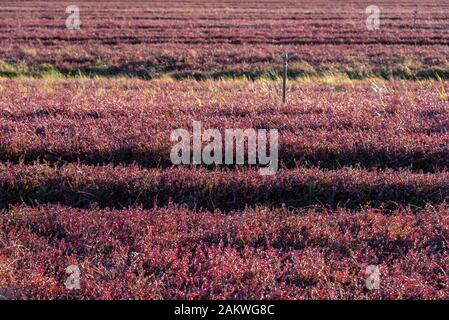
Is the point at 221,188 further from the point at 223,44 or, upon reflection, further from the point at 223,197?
the point at 223,44

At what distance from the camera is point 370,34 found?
25203mm

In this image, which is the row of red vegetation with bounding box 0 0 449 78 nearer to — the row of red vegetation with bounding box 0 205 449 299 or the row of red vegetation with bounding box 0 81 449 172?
the row of red vegetation with bounding box 0 81 449 172

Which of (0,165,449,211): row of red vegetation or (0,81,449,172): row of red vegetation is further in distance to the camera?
(0,81,449,172): row of red vegetation

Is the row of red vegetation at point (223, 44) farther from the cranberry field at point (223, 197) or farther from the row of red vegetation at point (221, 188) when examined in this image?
the row of red vegetation at point (221, 188)

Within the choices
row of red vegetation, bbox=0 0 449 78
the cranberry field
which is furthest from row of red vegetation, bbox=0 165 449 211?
row of red vegetation, bbox=0 0 449 78

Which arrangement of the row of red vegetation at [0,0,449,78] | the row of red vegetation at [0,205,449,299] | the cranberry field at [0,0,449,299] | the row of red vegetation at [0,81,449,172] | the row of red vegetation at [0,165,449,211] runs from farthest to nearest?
the row of red vegetation at [0,0,449,78], the row of red vegetation at [0,81,449,172], the row of red vegetation at [0,165,449,211], the cranberry field at [0,0,449,299], the row of red vegetation at [0,205,449,299]

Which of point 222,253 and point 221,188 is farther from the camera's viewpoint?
point 221,188

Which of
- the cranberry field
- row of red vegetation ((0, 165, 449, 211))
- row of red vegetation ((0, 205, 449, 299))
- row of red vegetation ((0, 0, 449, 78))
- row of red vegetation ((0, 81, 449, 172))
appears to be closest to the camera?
row of red vegetation ((0, 205, 449, 299))

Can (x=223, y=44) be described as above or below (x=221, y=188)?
above

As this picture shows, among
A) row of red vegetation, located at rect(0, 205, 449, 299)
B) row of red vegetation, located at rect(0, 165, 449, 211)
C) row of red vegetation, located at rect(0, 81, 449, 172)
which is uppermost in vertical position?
row of red vegetation, located at rect(0, 81, 449, 172)

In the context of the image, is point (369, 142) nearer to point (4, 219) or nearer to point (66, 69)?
point (4, 219)

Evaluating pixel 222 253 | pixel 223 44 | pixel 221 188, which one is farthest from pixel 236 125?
pixel 223 44

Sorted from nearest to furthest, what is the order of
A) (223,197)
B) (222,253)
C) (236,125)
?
1. (222,253)
2. (223,197)
3. (236,125)

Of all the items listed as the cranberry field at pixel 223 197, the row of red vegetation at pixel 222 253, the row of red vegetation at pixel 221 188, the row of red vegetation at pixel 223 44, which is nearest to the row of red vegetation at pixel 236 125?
the cranberry field at pixel 223 197
